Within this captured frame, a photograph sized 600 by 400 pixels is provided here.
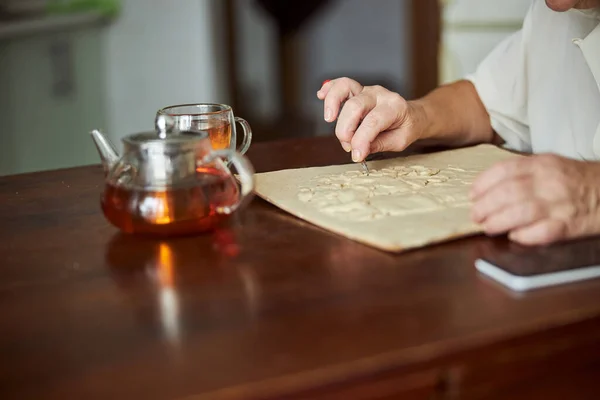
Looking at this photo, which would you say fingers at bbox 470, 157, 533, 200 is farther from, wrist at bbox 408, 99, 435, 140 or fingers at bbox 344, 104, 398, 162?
wrist at bbox 408, 99, 435, 140

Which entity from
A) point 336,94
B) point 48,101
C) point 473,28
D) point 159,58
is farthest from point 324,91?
point 159,58

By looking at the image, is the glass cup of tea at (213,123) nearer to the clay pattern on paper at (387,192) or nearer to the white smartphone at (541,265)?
the clay pattern on paper at (387,192)

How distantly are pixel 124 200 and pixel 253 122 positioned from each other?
286 cm

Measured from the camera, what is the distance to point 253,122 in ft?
12.0

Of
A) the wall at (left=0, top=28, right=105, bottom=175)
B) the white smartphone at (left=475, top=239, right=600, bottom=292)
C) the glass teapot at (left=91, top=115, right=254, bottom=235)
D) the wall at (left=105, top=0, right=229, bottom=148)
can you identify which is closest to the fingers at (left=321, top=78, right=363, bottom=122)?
the glass teapot at (left=91, top=115, right=254, bottom=235)

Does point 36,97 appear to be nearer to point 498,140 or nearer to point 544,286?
point 498,140

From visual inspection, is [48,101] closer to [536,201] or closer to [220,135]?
[220,135]

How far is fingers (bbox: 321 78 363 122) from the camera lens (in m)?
1.10

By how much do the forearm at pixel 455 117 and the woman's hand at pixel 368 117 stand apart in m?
0.04

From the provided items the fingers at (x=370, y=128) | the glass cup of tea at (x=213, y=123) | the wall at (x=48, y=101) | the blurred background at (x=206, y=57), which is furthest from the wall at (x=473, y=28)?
the glass cup of tea at (x=213, y=123)

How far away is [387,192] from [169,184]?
0.30 metres

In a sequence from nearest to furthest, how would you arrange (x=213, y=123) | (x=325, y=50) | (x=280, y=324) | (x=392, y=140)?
(x=280, y=324)
(x=213, y=123)
(x=392, y=140)
(x=325, y=50)

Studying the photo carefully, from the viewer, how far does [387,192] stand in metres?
0.97

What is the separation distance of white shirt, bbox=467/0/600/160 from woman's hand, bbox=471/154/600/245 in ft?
1.33
